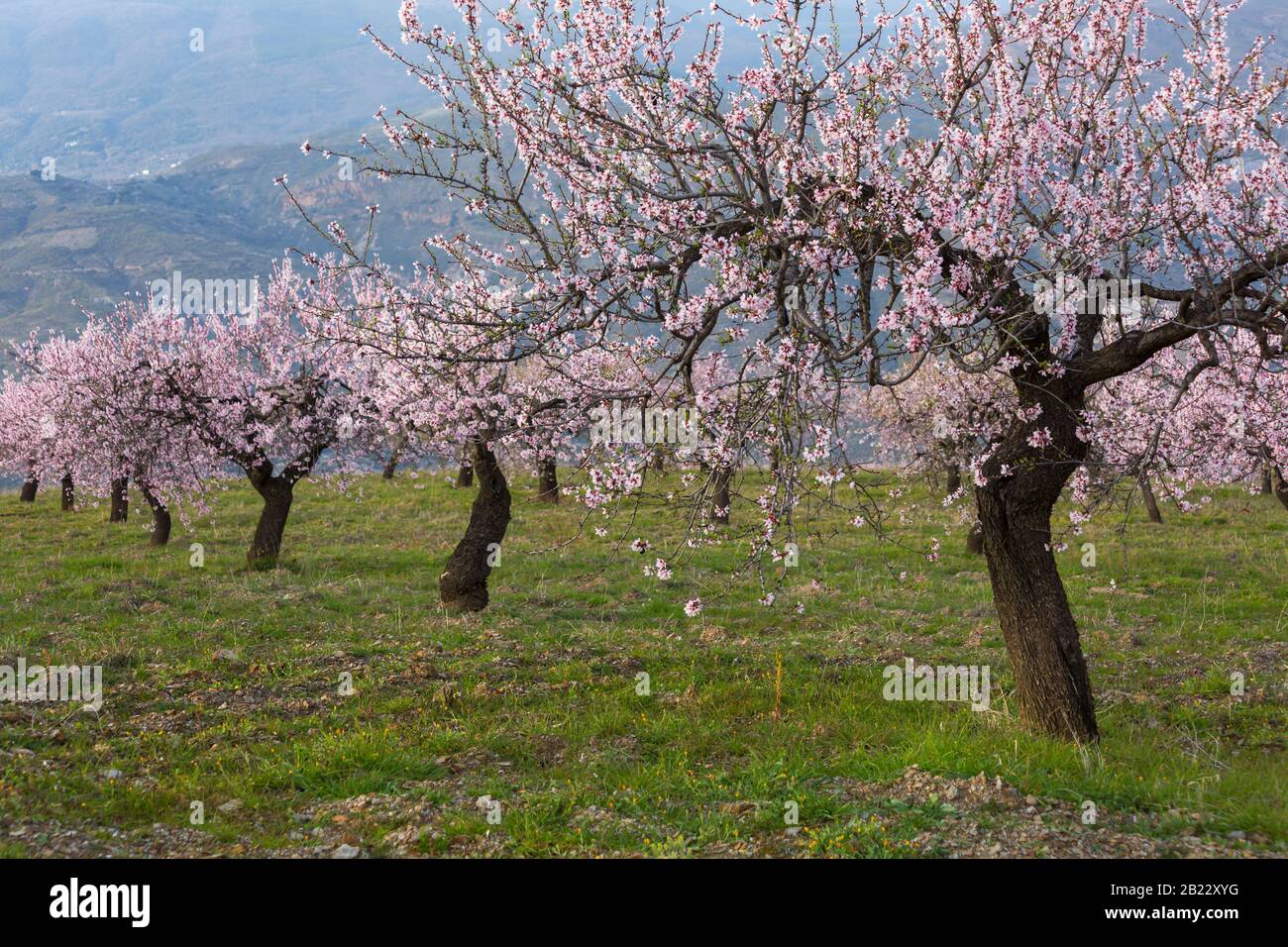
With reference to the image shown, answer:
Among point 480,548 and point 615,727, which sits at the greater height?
point 480,548

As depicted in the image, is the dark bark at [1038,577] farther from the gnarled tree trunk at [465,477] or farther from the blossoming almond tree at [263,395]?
the gnarled tree trunk at [465,477]

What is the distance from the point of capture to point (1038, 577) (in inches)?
402

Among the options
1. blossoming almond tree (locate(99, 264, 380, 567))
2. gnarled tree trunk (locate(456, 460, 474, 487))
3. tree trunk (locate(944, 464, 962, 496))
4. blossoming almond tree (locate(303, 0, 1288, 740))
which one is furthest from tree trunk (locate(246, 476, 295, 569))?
tree trunk (locate(944, 464, 962, 496))

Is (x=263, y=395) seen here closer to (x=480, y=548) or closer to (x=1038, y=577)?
(x=480, y=548)

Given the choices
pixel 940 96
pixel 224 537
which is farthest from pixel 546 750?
pixel 224 537

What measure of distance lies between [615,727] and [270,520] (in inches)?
718

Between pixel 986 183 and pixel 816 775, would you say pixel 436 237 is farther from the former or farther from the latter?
pixel 816 775

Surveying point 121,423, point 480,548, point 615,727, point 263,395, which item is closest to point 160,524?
point 121,423

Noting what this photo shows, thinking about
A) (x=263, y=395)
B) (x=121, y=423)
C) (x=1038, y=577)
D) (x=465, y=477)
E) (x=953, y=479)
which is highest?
(x=263, y=395)

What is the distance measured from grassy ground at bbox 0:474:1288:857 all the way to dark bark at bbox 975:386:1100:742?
1.98 feet

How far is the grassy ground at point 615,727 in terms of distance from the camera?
24.3 ft

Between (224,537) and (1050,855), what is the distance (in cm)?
2969

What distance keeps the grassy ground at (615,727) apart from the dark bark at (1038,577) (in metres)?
0.60

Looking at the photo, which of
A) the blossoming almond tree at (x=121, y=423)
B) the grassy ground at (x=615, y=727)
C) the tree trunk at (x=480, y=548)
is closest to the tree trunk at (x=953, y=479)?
the grassy ground at (x=615, y=727)
